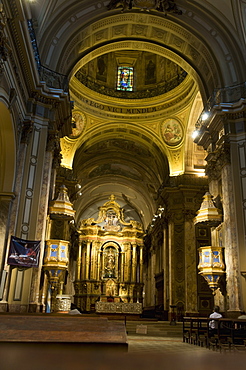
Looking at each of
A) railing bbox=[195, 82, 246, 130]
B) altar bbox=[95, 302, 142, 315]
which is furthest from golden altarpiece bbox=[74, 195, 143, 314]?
railing bbox=[195, 82, 246, 130]

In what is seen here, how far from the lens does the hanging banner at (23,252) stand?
8938 mm

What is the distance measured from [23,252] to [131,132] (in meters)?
13.0


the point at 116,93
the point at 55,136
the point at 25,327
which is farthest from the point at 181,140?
the point at 25,327

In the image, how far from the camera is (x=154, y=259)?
78.3ft

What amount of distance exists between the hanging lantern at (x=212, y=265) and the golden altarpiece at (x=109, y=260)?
1476cm

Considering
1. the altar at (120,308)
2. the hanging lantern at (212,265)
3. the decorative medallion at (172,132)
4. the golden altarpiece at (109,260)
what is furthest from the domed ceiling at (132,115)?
the hanging lantern at (212,265)

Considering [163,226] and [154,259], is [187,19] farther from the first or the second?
[154,259]

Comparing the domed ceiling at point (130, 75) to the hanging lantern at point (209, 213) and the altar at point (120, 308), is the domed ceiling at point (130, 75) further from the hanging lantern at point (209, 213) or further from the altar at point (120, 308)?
the altar at point (120, 308)

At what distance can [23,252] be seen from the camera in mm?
9102

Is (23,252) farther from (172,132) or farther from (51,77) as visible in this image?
(172,132)

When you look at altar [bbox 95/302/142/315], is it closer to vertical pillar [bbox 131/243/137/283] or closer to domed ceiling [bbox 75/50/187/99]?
vertical pillar [bbox 131/243/137/283]

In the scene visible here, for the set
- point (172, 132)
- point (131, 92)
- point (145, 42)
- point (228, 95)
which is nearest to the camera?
point (228, 95)

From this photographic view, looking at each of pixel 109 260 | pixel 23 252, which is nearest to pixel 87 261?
pixel 109 260

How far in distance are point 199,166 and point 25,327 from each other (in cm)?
1633
